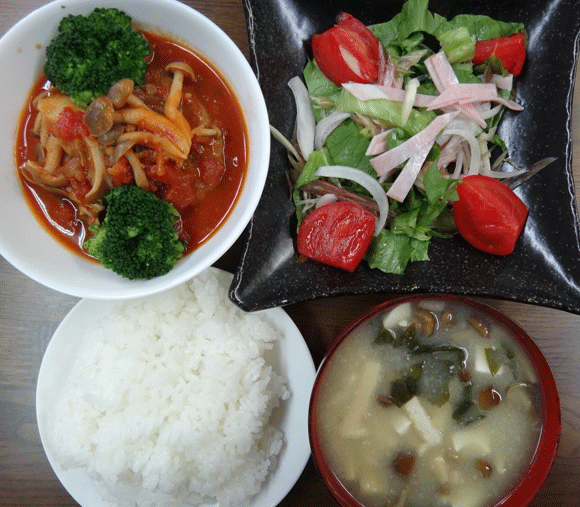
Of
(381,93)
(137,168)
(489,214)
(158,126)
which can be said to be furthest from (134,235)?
(489,214)

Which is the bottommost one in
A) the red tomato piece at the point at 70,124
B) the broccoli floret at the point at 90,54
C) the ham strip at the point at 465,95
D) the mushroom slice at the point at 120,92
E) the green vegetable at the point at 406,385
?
the green vegetable at the point at 406,385

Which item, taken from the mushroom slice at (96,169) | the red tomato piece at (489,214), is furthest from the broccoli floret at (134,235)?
the red tomato piece at (489,214)

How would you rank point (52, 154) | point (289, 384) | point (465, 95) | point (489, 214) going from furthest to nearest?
point (289, 384) → point (465, 95) → point (489, 214) → point (52, 154)

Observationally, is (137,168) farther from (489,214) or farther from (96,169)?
(489,214)

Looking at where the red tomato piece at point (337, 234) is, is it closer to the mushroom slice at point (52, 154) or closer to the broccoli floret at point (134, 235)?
the broccoli floret at point (134, 235)

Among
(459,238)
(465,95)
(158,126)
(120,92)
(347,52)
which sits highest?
(120,92)

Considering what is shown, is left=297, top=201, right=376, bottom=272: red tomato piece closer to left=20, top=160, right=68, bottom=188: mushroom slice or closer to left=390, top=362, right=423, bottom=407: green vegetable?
left=390, top=362, right=423, bottom=407: green vegetable
